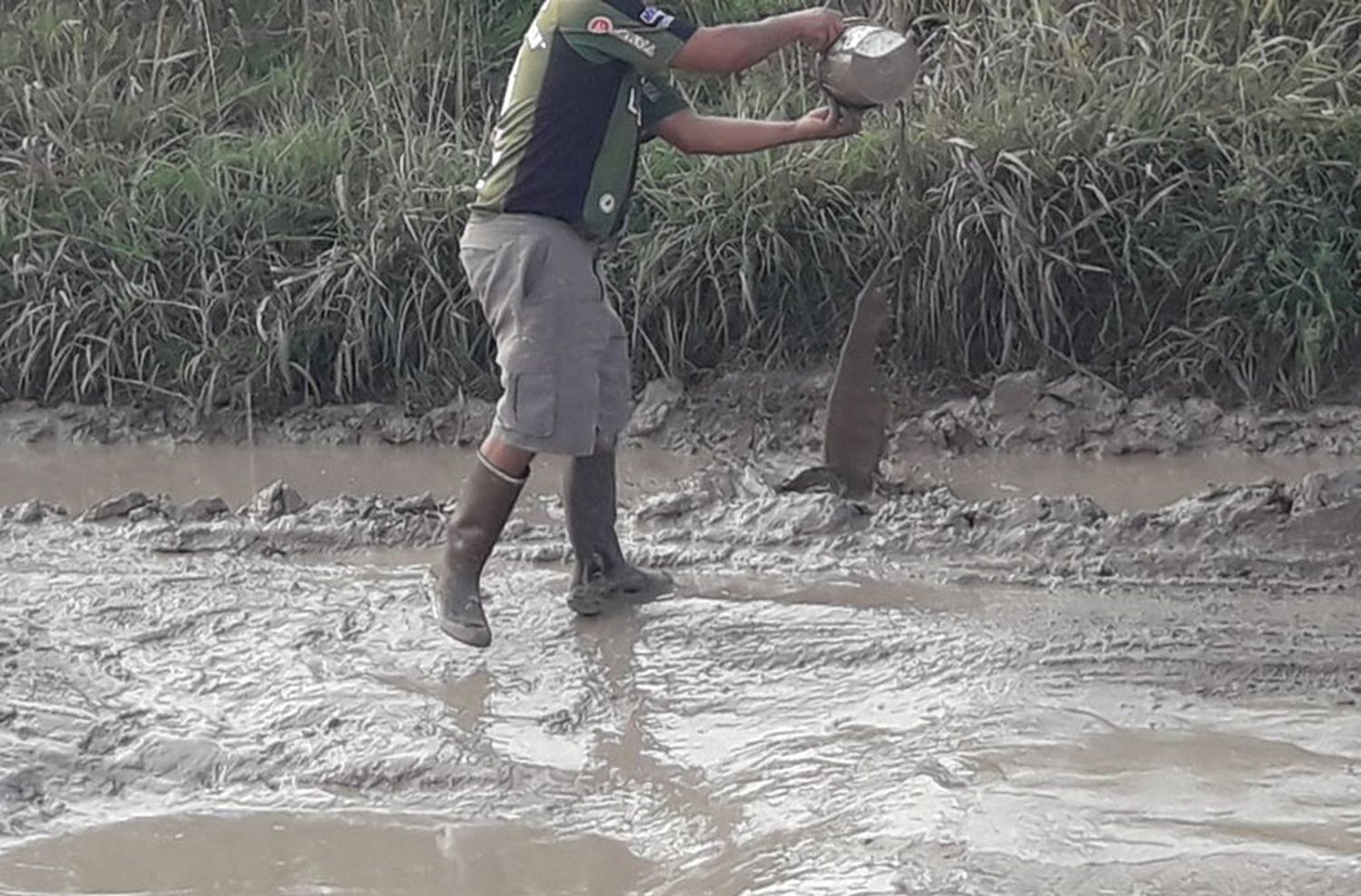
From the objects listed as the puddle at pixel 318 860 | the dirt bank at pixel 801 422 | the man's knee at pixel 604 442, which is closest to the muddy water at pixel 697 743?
the puddle at pixel 318 860

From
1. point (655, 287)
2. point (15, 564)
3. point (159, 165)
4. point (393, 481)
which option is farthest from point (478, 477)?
point (159, 165)

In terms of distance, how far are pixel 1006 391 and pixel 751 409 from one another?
925mm

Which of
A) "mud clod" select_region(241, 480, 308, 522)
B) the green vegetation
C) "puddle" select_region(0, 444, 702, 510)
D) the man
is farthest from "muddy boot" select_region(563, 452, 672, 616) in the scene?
the green vegetation

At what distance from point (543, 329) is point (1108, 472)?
2.60 metres

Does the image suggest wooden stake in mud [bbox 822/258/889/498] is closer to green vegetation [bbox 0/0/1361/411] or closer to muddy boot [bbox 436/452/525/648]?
green vegetation [bbox 0/0/1361/411]

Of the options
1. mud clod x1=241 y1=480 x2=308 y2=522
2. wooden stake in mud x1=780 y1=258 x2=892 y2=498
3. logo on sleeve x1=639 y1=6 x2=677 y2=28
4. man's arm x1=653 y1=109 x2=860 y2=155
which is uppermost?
→ logo on sleeve x1=639 y1=6 x2=677 y2=28

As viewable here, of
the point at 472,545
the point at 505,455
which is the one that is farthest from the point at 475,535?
the point at 505,455

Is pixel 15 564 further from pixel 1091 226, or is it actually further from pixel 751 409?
pixel 1091 226

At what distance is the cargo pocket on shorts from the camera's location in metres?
4.25

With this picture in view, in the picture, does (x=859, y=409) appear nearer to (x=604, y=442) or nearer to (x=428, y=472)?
(x=604, y=442)

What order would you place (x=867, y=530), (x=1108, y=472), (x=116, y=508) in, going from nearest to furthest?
(x=867, y=530) → (x=116, y=508) → (x=1108, y=472)

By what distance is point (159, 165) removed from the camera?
7.79 m

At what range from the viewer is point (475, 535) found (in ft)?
14.5

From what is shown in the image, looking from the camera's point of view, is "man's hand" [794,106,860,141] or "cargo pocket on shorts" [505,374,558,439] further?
"man's hand" [794,106,860,141]
